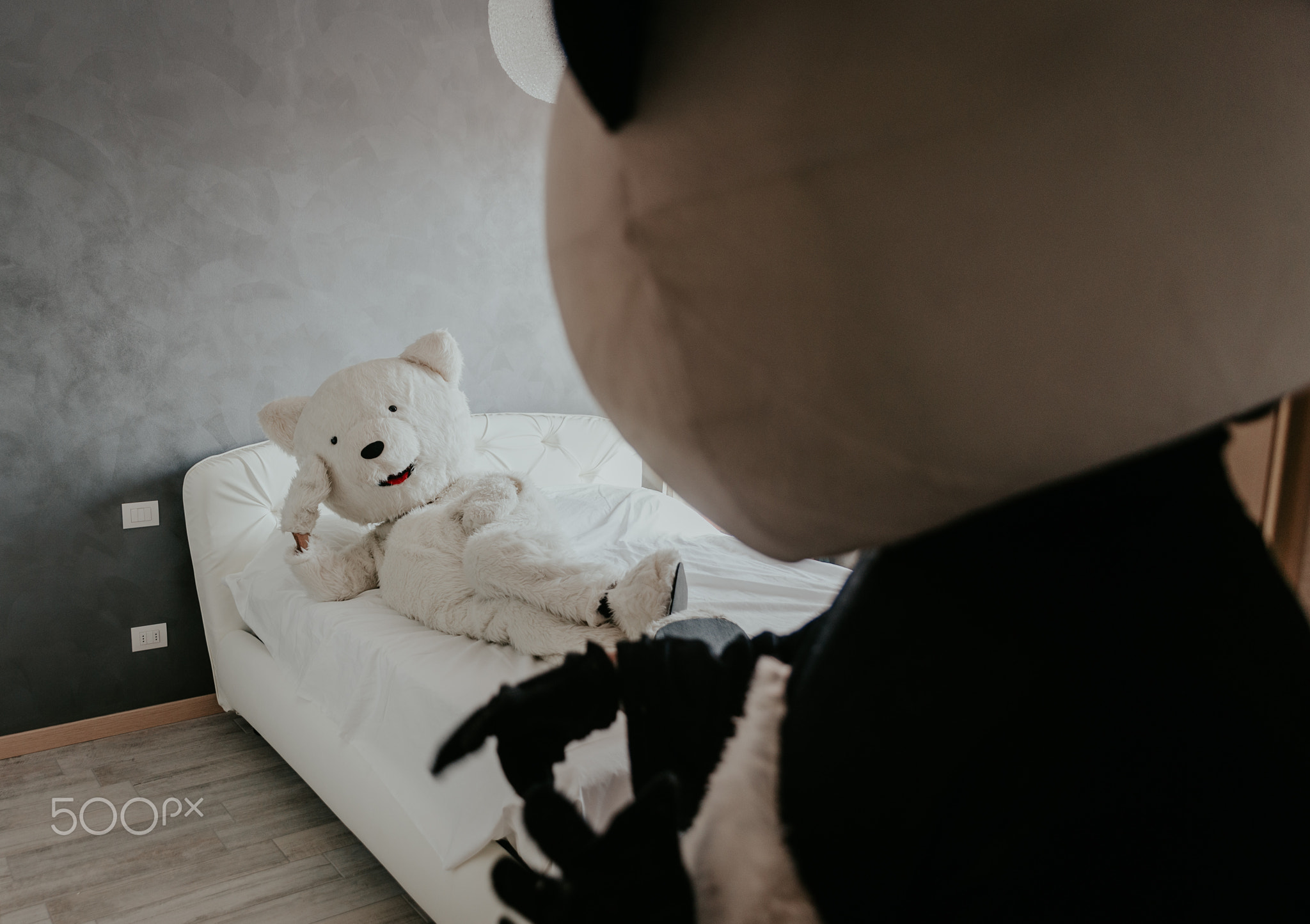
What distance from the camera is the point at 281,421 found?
208 centimetres

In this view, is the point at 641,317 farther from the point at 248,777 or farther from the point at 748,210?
the point at 248,777

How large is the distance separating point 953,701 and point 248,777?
2.37 meters

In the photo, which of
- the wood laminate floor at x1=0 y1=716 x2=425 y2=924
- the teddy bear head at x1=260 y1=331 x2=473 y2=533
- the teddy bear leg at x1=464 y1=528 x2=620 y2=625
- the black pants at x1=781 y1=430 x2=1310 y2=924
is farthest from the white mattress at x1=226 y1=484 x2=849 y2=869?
the black pants at x1=781 y1=430 x2=1310 y2=924

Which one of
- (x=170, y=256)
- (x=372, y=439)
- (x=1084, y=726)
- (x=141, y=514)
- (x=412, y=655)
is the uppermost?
(x=170, y=256)

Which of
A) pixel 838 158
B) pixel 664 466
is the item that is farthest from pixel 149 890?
pixel 838 158

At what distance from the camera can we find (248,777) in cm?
213

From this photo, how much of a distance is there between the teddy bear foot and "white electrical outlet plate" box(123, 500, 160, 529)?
5.81 ft

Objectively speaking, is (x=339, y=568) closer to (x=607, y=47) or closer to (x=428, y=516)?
(x=428, y=516)

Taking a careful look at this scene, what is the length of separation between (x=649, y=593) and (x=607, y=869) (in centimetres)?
111

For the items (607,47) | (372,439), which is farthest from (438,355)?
(607,47)

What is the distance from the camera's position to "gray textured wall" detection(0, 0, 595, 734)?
7.37 feet

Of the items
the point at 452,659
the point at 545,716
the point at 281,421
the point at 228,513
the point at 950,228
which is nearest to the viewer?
the point at 950,228

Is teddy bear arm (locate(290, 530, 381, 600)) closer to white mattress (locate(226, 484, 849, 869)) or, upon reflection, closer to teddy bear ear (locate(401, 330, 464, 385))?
white mattress (locate(226, 484, 849, 869))

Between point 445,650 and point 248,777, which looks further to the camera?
point 248,777
